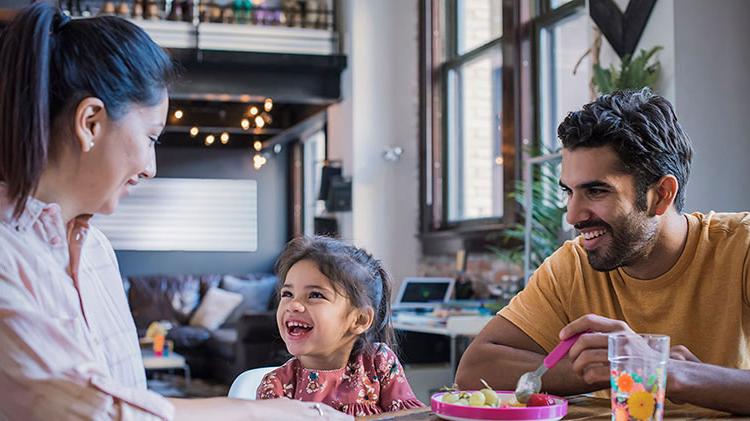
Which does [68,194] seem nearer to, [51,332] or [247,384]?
[51,332]

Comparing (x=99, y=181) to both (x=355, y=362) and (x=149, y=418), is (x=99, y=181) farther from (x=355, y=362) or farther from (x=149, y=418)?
(x=355, y=362)

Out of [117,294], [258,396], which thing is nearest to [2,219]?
[117,294]

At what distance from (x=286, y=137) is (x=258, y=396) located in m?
8.72

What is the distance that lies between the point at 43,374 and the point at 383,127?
279 inches

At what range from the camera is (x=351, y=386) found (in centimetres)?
205

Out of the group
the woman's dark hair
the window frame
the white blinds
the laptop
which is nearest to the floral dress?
the woman's dark hair

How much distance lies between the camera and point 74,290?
1.17 meters

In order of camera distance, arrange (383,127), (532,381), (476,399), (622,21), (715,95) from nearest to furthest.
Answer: (476,399) → (532,381) → (715,95) → (622,21) → (383,127)

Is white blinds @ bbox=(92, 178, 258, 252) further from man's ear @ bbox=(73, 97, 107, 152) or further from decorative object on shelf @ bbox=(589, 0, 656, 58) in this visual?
man's ear @ bbox=(73, 97, 107, 152)

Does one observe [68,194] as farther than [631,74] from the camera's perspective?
No

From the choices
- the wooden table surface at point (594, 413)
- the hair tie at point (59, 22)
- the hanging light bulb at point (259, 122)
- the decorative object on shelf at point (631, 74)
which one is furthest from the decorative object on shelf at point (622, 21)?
the hanging light bulb at point (259, 122)

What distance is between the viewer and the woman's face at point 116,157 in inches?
45.9

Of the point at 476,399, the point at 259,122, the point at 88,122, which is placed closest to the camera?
the point at 88,122

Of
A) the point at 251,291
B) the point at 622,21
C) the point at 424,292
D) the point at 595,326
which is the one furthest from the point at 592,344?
the point at 251,291
